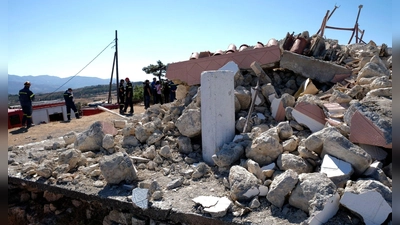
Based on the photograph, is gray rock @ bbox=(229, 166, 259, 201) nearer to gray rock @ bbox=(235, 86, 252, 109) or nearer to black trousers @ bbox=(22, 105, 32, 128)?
gray rock @ bbox=(235, 86, 252, 109)

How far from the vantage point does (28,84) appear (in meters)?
8.69

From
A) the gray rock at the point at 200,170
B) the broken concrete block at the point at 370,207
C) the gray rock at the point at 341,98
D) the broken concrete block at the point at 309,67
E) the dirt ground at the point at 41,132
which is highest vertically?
the broken concrete block at the point at 309,67

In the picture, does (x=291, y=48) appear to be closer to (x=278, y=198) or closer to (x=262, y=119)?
(x=262, y=119)

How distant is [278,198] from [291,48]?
4.20 meters

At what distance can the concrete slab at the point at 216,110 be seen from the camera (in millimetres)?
3664

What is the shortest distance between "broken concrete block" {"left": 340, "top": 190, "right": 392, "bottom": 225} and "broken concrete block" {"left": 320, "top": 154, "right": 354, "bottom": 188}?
12.7 inches

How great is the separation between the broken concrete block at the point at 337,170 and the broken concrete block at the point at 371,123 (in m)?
0.48

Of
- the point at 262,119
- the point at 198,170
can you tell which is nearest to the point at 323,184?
the point at 198,170

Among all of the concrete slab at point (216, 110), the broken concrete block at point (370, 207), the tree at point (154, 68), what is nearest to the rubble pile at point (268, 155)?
the broken concrete block at point (370, 207)

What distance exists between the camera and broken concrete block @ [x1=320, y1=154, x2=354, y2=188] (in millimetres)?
2492

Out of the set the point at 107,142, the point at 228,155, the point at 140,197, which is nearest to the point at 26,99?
the point at 107,142

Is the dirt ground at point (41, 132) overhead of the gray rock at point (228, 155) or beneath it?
beneath

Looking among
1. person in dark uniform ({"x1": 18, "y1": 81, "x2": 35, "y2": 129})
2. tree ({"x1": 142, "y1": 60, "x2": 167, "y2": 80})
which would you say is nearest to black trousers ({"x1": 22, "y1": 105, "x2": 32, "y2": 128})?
person in dark uniform ({"x1": 18, "y1": 81, "x2": 35, "y2": 129})

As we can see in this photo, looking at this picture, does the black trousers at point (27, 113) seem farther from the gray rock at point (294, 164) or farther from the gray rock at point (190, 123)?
the gray rock at point (294, 164)
